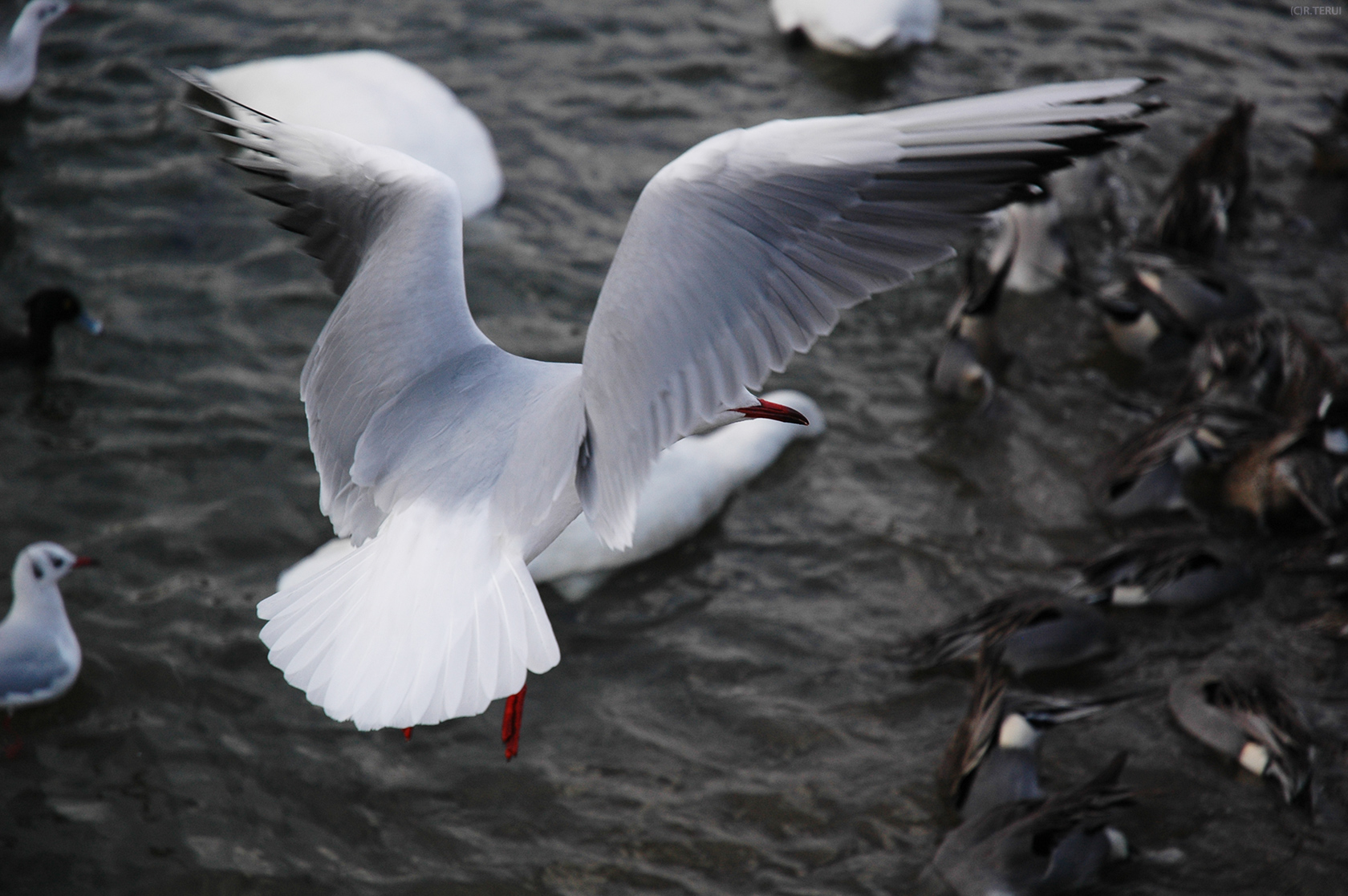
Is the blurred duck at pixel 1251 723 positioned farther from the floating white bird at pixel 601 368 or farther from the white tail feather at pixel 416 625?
the white tail feather at pixel 416 625

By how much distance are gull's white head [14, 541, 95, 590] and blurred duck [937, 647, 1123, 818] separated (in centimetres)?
334

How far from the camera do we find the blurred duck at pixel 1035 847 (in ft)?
13.2

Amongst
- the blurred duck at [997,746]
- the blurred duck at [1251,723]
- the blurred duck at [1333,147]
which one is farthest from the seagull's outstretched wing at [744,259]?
the blurred duck at [1333,147]

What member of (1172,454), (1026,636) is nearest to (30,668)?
(1026,636)

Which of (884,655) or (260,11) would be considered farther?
(260,11)

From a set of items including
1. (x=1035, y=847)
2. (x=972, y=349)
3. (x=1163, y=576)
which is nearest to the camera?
(x=1035, y=847)

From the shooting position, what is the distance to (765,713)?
15.7 feet

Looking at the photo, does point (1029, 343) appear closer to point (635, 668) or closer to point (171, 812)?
point (635, 668)

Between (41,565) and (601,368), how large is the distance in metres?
2.79

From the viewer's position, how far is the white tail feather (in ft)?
9.16

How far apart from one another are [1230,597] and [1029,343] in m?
1.95

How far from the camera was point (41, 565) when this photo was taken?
15.2 feet

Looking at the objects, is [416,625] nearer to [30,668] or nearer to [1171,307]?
[30,668]

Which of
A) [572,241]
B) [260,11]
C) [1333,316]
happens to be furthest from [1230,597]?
[260,11]
